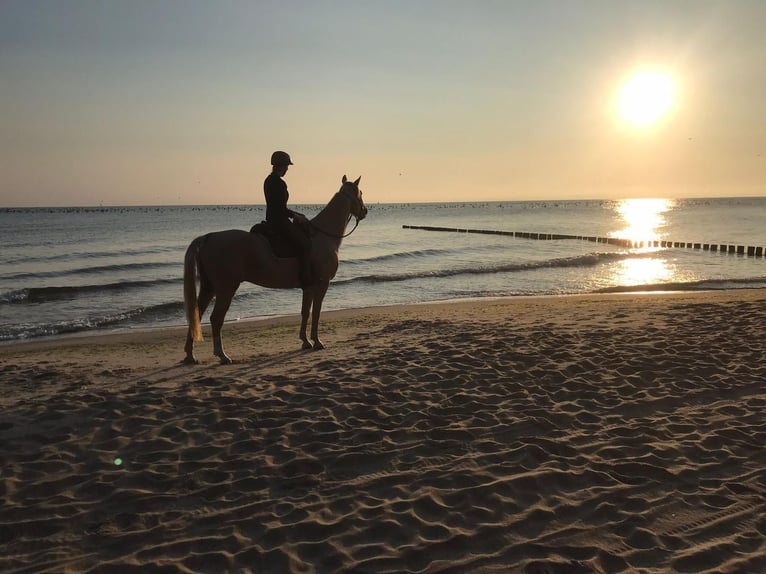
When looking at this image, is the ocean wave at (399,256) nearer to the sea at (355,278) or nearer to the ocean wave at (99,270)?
the sea at (355,278)

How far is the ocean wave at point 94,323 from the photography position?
Result: 41.5 feet

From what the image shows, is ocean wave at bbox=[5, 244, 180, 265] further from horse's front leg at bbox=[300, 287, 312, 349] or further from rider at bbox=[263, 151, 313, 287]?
rider at bbox=[263, 151, 313, 287]

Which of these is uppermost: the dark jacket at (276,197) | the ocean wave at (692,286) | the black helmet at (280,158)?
the black helmet at (280,158)

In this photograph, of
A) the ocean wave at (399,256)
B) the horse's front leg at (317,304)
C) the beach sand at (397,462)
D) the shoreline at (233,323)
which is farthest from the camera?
the ocean wave at (399,256)

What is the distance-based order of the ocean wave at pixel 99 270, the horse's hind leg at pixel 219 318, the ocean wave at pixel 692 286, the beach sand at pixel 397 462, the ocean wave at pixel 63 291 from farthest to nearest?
the ocean wave at pixel 99 270, the ocean wave at pixel 692 286, the ocean wave at pixel 63 291, the horse's hind leg at pixel 219 318, the beach sand at pixel 397 462

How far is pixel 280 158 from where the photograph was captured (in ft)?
26.3

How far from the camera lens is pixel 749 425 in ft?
17.0

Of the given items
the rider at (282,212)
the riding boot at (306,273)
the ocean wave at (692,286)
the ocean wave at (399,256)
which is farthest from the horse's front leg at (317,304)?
the ocean wave at (399,256)

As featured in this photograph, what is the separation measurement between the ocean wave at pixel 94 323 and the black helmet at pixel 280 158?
792cm

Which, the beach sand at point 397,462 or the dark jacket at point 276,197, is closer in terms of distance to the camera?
the beach sand at point 397,462

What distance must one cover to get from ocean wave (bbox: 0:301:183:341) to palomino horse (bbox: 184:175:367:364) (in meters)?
6.40

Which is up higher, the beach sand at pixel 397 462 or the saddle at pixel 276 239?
the saddle at pixel 276 239

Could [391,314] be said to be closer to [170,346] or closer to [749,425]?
[170,346]

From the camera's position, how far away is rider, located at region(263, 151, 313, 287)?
807cm
